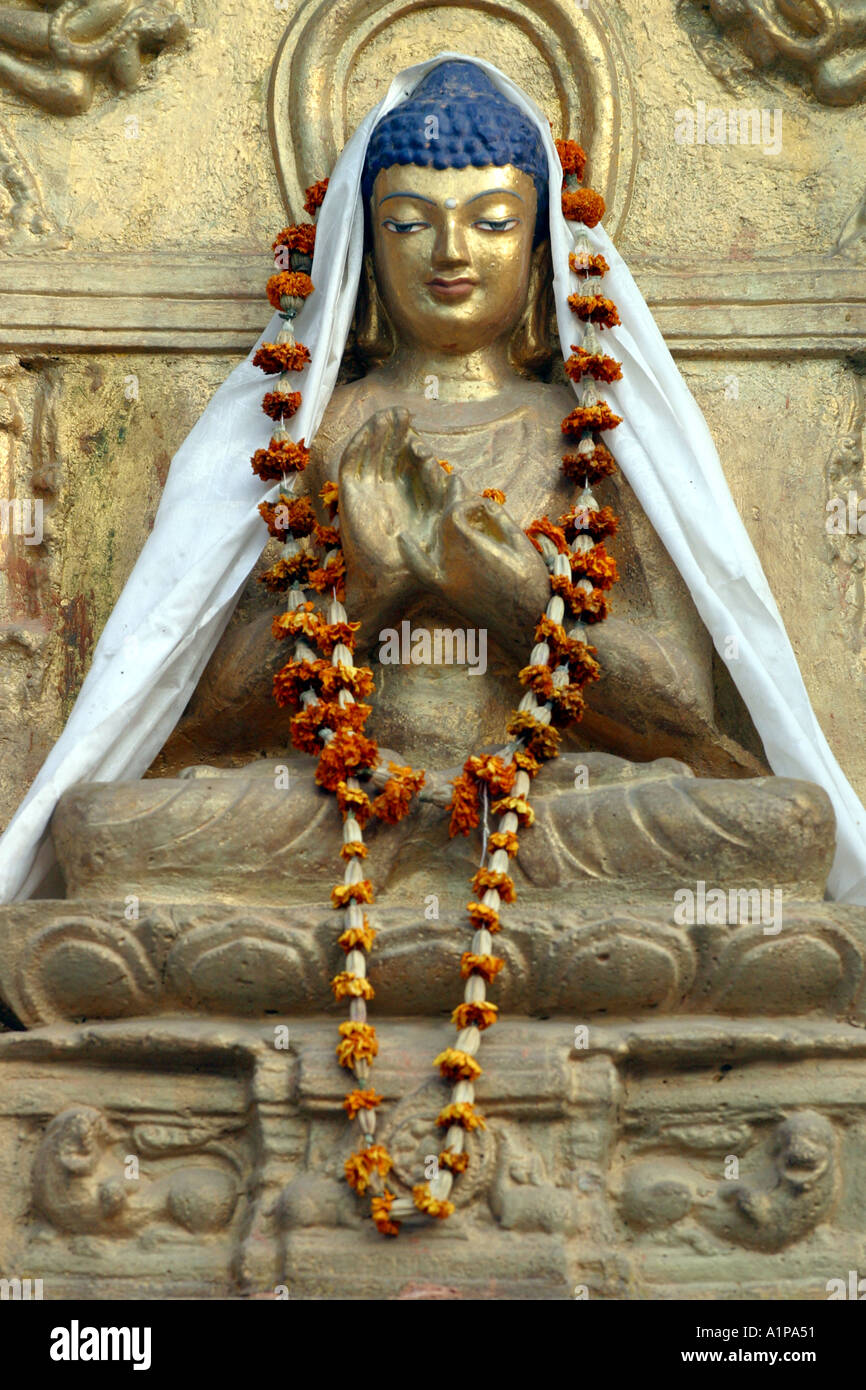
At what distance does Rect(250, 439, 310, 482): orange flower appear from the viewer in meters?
4.91

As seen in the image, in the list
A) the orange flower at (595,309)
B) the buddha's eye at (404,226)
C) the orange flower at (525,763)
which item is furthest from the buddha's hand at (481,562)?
the buddha's eye at (404,226)

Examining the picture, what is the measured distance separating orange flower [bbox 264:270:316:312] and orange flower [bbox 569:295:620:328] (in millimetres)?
646

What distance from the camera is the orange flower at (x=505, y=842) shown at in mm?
4285

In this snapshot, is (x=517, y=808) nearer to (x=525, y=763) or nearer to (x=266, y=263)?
(x=525, y=763)

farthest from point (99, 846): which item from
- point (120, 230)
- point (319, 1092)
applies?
point (120, 230)

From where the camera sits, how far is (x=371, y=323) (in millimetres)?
5441

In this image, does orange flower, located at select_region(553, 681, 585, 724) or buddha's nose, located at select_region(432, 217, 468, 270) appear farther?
buddha's nose, located at select_region(432, 217, 468, 270)

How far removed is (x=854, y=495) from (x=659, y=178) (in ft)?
3.39

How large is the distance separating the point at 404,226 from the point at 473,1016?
209cm

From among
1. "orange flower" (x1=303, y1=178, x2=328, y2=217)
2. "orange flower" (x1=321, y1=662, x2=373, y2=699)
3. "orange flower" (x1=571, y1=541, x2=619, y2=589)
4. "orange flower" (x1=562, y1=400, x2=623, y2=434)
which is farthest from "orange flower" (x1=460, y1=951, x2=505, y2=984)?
"orange flower" (x1=303, y1=178, x2=328, y2=217)

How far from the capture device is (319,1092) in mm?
4078

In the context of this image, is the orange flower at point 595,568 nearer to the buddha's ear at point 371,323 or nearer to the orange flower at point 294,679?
the orange flower at point 294,679

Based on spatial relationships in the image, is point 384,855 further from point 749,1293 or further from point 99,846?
point 749,1293

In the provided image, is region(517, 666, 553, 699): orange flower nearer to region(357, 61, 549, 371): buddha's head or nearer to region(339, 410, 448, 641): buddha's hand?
region(339, 410, 448, 641): buddha's hand
